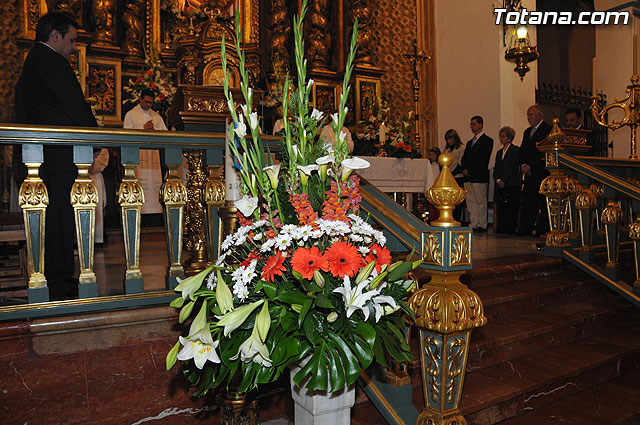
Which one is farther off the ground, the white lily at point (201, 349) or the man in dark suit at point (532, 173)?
the man in dark suit at point (532, 173)

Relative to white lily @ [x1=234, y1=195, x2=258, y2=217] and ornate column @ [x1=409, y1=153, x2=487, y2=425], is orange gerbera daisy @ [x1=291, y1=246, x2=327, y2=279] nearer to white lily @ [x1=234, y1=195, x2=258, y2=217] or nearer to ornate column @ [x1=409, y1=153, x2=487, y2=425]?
white lily @ [x1=234, y1=195, x2=258, y2=217]

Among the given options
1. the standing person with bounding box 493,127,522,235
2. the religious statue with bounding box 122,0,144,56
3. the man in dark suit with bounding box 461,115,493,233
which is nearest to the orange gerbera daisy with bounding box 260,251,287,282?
the standing person with bounding box 493,127,522,235

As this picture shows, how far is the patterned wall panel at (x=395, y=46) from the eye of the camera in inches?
372

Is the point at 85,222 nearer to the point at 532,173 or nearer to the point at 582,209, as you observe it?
the point at 582,209

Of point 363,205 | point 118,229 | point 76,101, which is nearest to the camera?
point 363,205

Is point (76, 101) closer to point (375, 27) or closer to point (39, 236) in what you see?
point (39, 236)

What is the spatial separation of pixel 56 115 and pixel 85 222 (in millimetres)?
963

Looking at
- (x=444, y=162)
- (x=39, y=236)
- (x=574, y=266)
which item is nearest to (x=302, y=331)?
(x=444, y=162)

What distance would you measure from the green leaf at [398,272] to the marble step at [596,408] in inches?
65.3

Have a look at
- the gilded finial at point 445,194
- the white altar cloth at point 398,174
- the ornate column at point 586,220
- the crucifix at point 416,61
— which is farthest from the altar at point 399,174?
the gilded finial at point 445,194

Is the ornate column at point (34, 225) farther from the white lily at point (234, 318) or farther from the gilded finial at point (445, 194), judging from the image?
the gilded finial at point (445, 194)

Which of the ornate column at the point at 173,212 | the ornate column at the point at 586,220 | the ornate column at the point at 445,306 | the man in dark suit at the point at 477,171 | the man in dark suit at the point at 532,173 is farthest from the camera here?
the man in dark suit at the point at 477,171

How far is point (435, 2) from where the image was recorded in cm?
998

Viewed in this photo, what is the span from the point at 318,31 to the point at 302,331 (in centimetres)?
796
